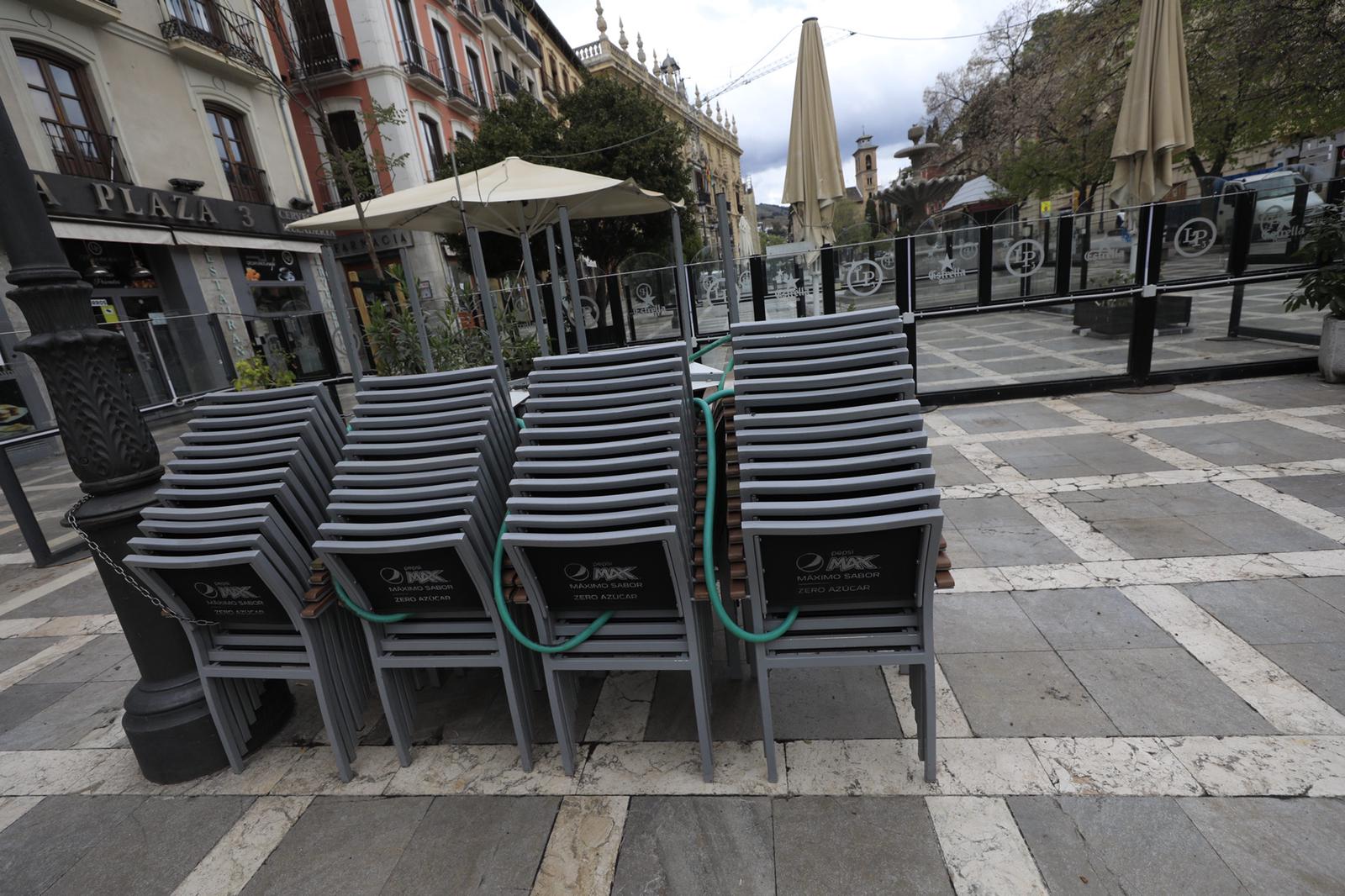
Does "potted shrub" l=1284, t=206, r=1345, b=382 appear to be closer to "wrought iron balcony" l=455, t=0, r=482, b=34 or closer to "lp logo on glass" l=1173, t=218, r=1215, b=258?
"lp logo on glass" l=1173, t=218, r=1215, b=258

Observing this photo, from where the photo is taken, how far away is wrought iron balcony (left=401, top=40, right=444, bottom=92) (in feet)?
61.4

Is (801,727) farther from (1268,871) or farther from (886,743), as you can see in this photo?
(1268,871)

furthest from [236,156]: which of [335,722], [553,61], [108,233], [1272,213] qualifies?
[553,61]

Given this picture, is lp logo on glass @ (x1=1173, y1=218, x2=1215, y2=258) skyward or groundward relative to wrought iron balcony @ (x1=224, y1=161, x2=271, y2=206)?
groundward

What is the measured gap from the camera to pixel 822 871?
1.78 m

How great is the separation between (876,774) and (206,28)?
1873 centimetres

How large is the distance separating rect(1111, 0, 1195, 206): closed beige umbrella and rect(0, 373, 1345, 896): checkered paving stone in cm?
515

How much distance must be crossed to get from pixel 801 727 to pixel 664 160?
61.4ft

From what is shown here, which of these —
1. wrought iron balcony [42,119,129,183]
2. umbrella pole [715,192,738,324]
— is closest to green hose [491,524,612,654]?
umbrella pole [715,192,738,324]

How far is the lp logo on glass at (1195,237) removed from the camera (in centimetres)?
632

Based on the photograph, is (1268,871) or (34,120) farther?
(34,120)

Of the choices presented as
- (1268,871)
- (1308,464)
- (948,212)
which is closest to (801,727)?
(1268,871)

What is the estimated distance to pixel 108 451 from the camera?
7.77ft

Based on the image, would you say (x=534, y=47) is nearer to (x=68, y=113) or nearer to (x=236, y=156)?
(x=236, y=156)
